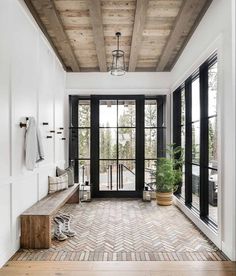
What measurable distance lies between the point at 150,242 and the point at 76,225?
1.34 metres

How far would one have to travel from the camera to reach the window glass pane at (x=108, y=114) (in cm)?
656

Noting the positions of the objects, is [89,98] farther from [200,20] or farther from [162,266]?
[162,266]

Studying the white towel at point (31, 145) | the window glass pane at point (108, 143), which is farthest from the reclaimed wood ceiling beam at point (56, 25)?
the window glass pane at point (108, 143)

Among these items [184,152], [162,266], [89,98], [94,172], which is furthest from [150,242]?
[89,98]

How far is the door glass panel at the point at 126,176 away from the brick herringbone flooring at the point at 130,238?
3.57 feet

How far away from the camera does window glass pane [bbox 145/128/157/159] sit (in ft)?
21.6

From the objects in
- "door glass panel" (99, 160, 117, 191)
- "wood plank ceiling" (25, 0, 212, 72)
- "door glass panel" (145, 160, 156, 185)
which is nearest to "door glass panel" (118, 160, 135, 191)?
"door glass panel" (99, 160, 117, 191)

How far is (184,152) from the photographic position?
18.1 ft

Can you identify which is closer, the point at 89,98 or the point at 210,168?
the point at 210,168

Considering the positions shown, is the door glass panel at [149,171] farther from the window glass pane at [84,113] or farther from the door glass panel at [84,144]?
the window glass pane at [84,113]

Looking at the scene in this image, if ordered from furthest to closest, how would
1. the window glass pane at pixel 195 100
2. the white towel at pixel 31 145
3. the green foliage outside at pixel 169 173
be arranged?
the green foliage outside at pixel 169 173, the window glass pane at pixel 195 100, the white towel at pixel 31 145

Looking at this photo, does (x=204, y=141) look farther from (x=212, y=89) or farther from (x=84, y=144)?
(x=84, y=144)

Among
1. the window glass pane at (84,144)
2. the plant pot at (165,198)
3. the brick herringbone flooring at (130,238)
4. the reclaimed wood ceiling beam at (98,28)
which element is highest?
the reclaimed wood ceiling beam at (98,28)

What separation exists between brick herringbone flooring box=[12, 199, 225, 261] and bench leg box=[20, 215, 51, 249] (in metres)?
0.10
